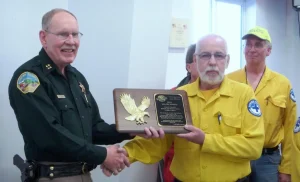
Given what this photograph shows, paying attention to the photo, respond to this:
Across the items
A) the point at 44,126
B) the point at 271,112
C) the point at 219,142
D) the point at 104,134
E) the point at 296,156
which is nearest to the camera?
the point at 44,126

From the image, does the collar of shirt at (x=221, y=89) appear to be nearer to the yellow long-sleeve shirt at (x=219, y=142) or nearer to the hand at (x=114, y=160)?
the yellow long-sleeve shirt at (x=219, y=142)

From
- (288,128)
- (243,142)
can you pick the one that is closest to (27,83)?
(243,142)

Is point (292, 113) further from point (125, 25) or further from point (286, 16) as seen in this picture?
point (286, 16)

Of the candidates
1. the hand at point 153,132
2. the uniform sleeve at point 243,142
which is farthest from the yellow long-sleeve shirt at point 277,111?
the hand at point 153,132

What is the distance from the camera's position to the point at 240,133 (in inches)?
68.6

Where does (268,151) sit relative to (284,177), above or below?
above

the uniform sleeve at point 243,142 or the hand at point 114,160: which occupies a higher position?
the uniform sleeve at point 243,142

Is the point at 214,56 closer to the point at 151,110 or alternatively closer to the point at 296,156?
the point at 151,110

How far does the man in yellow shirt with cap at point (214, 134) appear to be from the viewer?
168 centimetres

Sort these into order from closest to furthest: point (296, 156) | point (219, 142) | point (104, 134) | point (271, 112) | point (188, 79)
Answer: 1. point (219, 142)
2. point (296, 156)
3. point (104, 134)
4. point (271, 112)
5. point (188, 79)

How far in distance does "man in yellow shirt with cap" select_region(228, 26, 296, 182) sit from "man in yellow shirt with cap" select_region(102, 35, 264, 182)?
62cm

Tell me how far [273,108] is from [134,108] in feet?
3.55

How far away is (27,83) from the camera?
5.18ft

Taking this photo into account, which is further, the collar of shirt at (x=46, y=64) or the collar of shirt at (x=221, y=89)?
the collar of shirt at (x=221, y=89)
